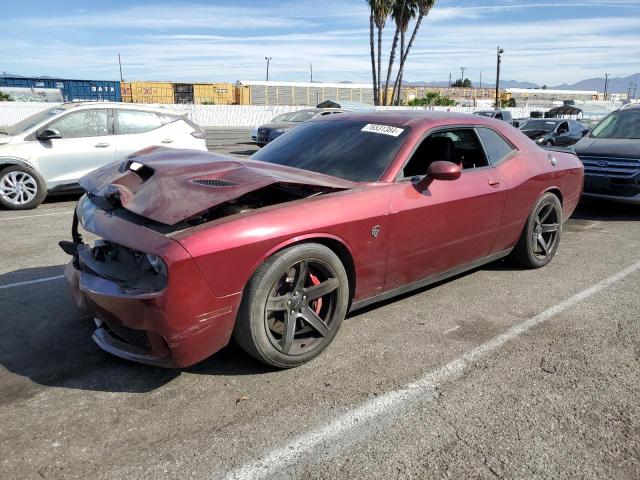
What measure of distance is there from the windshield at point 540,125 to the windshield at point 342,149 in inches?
552

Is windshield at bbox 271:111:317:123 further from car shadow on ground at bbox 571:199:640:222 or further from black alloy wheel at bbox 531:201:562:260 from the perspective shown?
black alloy wheel at bbox 531:201:562:260

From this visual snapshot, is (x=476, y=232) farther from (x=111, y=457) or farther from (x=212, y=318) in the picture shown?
(x=111, y=457)

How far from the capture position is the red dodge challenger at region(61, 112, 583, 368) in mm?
2723

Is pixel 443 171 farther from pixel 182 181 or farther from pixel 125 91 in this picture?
pixel 125 91

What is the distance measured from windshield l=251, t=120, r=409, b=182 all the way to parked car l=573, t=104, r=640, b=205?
16.9 feet

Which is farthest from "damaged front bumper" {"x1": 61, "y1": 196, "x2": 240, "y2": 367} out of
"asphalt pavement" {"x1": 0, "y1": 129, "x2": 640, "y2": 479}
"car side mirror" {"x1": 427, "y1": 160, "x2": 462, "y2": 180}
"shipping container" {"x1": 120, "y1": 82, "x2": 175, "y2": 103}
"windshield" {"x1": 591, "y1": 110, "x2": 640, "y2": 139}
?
"shipping container" {"x1": 120, "y1": 82, "x2": 175, "y2": 103}

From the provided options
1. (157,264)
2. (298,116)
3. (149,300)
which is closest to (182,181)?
(157,264)

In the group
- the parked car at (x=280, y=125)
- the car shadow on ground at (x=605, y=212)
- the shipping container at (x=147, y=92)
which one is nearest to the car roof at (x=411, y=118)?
the car shadow on ground at (x=605, y=212)

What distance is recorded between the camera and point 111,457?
2346mm

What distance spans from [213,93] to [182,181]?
5671 centimetres

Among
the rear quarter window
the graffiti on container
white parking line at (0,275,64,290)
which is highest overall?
the graffiti on container

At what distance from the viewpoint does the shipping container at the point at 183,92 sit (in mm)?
56062

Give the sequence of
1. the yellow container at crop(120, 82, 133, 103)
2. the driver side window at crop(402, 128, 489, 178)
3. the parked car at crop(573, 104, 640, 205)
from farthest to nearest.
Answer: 1. the yellow container at crop(120, 82, 133, 103)
2. the parked car at crop(573, 104, 640, 205)
3. the driver side window at crop(402, 128, 489, 178)

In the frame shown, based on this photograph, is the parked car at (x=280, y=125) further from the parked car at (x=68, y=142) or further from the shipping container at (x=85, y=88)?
the shipping container at (x=85, y=88)
